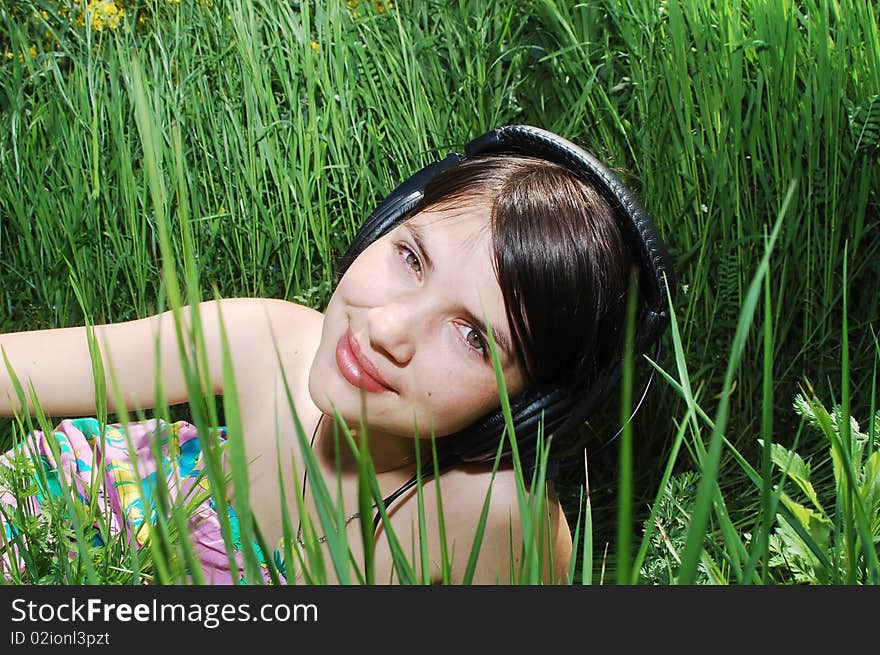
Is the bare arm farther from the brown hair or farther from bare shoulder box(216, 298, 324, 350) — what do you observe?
the brown hair

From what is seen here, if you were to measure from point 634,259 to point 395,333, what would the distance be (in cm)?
44

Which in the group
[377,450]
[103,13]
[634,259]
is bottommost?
[377,450]

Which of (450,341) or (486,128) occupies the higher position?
(486,128)

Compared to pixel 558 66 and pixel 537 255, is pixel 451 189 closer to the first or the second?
pixel 537 255

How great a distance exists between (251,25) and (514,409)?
122 cm

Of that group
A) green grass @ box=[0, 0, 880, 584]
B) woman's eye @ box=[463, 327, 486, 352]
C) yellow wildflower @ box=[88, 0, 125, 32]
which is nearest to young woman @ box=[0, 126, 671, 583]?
woman's eye @ box=[463, 327, 486, 352]

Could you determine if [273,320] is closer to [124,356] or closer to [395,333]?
[124,356]

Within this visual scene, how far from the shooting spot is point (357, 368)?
1.29 metres

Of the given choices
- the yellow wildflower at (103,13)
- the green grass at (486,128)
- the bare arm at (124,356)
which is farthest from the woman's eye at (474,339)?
the yellow wildflower at (103,13)

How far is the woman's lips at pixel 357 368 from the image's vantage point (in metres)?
1.27

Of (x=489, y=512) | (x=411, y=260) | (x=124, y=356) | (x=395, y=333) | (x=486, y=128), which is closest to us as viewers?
(x=395, y=333)

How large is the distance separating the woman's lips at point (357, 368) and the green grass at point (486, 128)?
0.73 meters

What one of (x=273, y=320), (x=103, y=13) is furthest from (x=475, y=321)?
(x=103, y=13)
